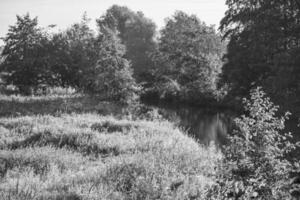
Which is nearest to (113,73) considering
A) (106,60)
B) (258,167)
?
(106,60)

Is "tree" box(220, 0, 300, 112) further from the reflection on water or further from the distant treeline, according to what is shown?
the reflection on water

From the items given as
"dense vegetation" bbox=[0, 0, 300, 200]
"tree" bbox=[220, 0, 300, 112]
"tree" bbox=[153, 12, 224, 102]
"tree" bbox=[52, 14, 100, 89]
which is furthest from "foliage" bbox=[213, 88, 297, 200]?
"tree" bbox=[153, 12, 224, 102]

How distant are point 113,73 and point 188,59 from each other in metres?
17.6

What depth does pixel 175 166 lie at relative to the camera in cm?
930

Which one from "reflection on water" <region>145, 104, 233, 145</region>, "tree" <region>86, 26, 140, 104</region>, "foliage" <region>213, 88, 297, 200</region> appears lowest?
"reflection on water" <region>145, 104, 233, 145</region>

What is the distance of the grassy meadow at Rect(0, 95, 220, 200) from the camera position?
276 inches

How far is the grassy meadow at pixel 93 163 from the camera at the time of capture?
702 centimetres

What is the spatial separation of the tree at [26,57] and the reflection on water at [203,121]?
983 cm

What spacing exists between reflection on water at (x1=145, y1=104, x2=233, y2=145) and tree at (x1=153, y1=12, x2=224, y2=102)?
9.39 feet

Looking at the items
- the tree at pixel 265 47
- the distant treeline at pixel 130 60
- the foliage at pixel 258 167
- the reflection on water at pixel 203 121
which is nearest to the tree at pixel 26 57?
the distant treeline at pixel 130 60

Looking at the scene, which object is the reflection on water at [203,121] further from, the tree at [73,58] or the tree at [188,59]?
the tree at [73,58]

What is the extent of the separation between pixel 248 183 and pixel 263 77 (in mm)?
21590

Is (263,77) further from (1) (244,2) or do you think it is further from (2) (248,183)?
(2) (248,183)

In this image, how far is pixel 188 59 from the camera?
4134 cm
